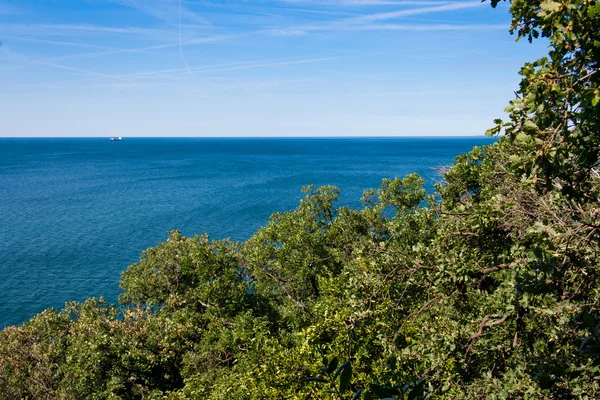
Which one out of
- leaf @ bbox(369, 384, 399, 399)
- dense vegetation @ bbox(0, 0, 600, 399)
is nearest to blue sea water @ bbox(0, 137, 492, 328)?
dense vegetation @ bbox(0, 0, 600, 399)

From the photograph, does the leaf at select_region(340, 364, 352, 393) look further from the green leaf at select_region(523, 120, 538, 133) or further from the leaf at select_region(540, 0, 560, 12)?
the leaf at select_region(540, 0, 560, 12)

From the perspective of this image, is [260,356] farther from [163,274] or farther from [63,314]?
[63,314]

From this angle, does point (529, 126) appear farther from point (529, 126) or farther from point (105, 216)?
point (105, 216)

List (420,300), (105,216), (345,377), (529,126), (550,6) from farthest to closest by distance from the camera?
(105,216) < (420,300) < (529,126) < (550,6) < (345,377)

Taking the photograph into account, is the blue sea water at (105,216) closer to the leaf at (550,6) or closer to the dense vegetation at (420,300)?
the dense vegetation at (420,300)

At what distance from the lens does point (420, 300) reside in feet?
37.7

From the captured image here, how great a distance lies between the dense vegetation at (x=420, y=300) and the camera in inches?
207

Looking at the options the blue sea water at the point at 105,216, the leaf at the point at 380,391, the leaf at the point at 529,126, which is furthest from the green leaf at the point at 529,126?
the blue sea water at the point at 105,216

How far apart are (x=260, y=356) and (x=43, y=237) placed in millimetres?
65682

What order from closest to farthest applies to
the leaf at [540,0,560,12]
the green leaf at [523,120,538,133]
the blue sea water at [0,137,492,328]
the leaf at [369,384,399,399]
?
the leaf at [369,384,399,399]
the leaf at [540,0,560,12]
the green leaf at [523,120,538,133]
the blue sea water at [0,137,492,328]

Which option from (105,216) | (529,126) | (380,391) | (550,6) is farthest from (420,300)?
(105,216)

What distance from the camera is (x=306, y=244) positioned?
24.1 m

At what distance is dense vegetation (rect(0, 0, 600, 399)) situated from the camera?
5.25m

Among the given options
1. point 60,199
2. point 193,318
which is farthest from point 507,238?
point 60,199
